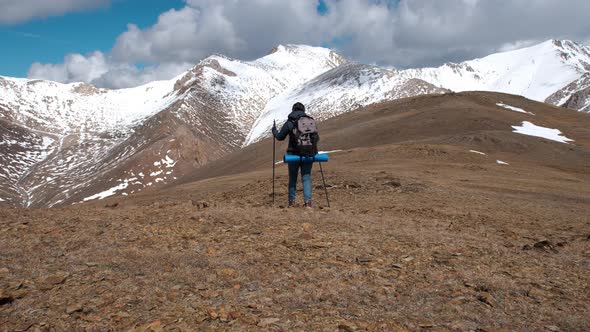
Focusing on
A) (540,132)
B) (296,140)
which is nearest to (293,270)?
(296,140)

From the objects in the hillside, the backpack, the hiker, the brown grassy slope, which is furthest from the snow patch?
the backpack

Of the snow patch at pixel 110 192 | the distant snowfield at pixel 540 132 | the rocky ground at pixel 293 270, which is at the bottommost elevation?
the snow patch at pixel 110 192

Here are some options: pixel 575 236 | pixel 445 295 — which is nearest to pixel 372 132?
pixel 575 236

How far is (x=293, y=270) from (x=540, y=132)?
51.4m

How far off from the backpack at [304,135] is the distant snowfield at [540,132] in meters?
42.0

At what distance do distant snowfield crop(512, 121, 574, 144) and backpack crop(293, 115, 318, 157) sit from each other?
138 ft

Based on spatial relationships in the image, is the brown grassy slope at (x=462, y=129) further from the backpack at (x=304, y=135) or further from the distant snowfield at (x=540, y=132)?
the backpack at (x=304, y=135)

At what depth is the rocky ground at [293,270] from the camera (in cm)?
650

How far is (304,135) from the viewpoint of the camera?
13945mm

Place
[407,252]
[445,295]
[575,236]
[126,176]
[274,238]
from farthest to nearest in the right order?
1. [126,176]
2. [575,236]
3. [274,238]
4. [407,252]
5. [445,295]

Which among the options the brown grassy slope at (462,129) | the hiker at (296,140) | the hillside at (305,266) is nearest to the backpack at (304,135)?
the hiker at (296,140)

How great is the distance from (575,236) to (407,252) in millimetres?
5058

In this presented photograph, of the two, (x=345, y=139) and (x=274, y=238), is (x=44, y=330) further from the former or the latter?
(x=345, y=139)

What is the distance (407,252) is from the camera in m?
9.51
